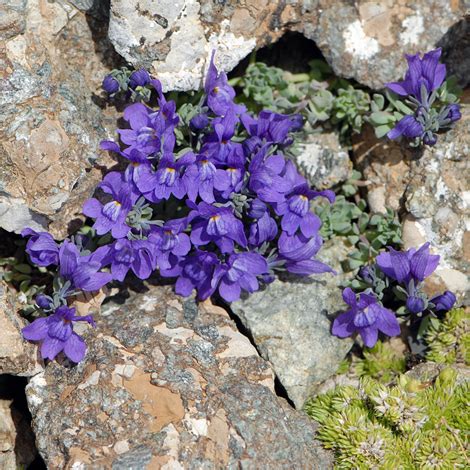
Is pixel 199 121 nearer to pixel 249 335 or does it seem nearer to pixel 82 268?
pixel 82 268

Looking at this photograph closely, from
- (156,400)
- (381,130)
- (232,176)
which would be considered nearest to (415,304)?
(381,130)

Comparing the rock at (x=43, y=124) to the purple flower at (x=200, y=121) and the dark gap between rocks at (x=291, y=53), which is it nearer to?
the purple flower at (x=200, y=121)

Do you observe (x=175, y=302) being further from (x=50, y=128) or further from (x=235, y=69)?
(x=235, y=69)

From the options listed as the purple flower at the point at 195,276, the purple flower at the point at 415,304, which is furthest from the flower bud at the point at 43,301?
the purple flower at the point at 415,304

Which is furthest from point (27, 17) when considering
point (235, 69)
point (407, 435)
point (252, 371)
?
point (407, 435)

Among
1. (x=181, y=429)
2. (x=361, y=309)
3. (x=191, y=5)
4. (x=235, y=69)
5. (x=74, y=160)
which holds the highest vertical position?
(x=191, y=5)

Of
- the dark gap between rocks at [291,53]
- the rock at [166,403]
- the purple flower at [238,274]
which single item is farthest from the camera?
the dark gap between rocks at [291,53]

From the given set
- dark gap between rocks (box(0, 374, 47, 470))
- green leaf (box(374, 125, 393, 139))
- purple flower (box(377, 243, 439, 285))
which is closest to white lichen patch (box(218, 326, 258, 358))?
purple flower (box(377, 243, 439, 285))
